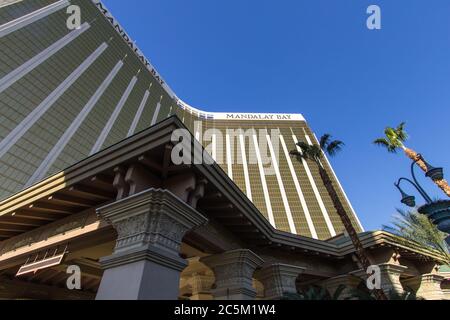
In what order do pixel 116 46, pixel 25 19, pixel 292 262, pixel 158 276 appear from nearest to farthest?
pixel 158 276, pixel 292 262, pixel 25 19, pixel 116 46

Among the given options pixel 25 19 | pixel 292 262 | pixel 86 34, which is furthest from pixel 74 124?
pixel 292 262

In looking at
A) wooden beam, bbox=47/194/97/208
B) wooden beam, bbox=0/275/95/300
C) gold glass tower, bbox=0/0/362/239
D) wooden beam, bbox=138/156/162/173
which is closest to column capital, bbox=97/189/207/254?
wooden beam, bbox=138/156/162/173

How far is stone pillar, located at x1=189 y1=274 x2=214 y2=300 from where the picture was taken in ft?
37.3

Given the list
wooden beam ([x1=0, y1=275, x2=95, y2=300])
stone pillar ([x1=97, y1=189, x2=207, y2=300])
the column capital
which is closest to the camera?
stone pillar ([x1=97, y1=189, x2=207, y2=300])

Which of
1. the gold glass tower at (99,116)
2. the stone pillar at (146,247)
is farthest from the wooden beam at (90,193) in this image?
the gold glass tower at (99,116)

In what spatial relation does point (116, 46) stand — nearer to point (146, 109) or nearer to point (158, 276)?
point (146, 109)

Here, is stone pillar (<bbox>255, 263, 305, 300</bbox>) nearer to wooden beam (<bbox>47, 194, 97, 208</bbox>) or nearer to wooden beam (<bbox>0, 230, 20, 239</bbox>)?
wooden beam (<bbox>47, 194, 97, 208</bbox>)

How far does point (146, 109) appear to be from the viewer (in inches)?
3219

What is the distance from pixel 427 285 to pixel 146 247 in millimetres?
13733

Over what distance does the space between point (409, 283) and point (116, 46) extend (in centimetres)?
8618

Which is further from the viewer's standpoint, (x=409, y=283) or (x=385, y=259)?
(x=409, y=283)

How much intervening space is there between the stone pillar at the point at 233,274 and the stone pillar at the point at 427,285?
912 centimetres

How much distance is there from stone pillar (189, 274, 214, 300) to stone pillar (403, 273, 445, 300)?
9196 mm

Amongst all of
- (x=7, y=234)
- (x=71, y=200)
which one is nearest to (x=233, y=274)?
(x=71, y=200)
